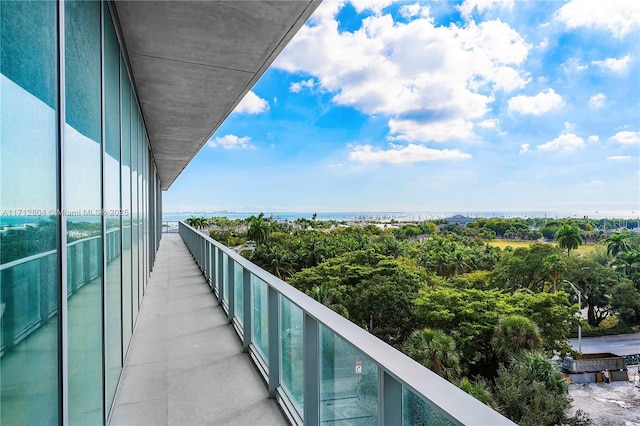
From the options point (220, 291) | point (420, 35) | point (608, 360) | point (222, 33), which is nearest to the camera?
point (222, 33)

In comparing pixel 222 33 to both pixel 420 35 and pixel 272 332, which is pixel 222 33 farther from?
pixel 420 35

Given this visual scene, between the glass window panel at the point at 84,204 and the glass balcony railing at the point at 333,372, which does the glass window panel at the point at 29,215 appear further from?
the glass balcony railing at the point at 333,372

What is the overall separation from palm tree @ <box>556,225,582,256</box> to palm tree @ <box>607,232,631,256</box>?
336 centimetres

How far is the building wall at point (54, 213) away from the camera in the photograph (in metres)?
1.04

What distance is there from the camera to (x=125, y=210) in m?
3.73

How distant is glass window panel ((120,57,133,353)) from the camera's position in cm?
345

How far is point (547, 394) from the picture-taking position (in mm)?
22891

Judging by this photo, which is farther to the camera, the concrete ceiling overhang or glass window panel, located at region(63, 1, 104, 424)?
the concrete ceiling overhang

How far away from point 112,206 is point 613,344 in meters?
53.7

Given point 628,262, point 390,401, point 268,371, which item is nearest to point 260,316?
point 268,371

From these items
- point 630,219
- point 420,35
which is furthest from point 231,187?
point 630,219

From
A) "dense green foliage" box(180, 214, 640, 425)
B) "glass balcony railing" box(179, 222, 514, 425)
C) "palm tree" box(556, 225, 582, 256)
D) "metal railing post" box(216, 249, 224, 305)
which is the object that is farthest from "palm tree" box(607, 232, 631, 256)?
"glass balcony railing" box(179, 222, 514, 425)

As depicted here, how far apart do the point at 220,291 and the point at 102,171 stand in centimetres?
351

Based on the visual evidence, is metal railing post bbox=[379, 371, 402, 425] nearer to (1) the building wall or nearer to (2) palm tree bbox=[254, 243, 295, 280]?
(1) the building wall
